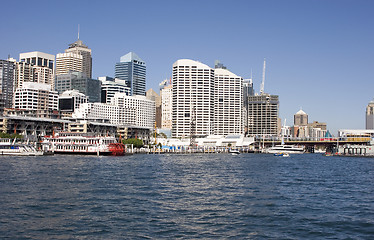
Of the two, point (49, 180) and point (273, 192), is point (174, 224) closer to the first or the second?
point (273, 192)

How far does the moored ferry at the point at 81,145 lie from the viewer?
16412cm

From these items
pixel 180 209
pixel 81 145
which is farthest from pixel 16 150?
pixel 180 209

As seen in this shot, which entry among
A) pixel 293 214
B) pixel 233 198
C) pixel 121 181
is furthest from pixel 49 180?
pixel 293 214

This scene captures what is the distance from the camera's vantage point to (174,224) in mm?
41250

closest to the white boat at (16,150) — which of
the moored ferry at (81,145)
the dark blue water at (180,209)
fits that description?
the moored ferry at (81,145)

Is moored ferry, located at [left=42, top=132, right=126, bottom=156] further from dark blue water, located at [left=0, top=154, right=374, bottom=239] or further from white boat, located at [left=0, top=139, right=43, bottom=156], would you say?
dark blue water, located at [left=0, top=154, right=374, bottom=239]

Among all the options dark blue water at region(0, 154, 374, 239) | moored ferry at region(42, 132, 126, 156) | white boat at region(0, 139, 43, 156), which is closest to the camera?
dark blue water at region(0, 154, 374, 239)

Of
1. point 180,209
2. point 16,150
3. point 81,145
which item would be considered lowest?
point 180,209

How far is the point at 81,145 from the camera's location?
16625 cm

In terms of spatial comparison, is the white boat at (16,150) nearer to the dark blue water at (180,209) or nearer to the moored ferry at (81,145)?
the moored ferry at (81,145)

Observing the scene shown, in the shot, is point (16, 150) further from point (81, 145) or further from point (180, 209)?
point (180, 209)

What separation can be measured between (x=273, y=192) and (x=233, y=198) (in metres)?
8.95

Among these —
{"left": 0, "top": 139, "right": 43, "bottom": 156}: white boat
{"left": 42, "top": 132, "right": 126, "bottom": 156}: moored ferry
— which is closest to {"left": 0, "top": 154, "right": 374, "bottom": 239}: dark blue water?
{"left": 0, "top": 139, "right": 43, "bottom": 156}: white boat

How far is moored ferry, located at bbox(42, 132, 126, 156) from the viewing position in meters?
164
